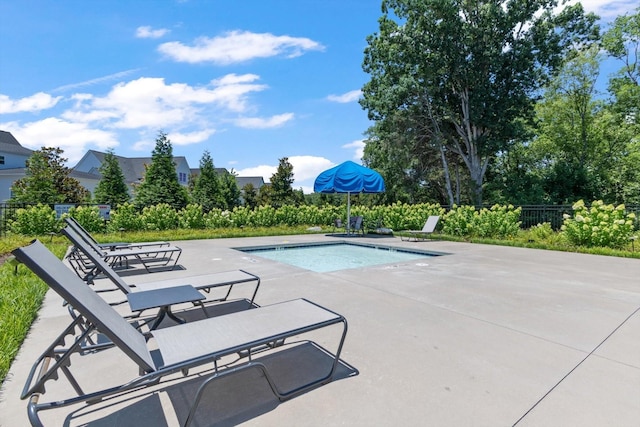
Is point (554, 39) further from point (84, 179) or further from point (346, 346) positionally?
point (84, 179)

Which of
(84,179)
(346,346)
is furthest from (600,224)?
(84,179)

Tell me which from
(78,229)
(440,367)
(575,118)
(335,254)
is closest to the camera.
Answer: (440,367)

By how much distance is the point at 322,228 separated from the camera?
50.3 feet

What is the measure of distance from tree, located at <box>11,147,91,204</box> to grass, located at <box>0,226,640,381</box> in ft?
28.8

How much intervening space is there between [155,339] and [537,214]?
47.6 feet

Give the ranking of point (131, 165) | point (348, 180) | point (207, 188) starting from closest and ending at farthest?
point (348, 180), point (207, 188), point (131, 165)

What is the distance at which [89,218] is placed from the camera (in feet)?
36.6

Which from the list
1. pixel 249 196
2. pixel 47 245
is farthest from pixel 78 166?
pixel 47 245

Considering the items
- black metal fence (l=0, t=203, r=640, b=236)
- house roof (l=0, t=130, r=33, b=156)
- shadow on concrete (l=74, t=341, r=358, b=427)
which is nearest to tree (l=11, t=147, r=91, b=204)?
black metal fence (l=0, t=203, r=640, b=236)

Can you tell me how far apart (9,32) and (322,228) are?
1189 cm

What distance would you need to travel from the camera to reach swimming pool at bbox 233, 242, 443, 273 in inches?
302

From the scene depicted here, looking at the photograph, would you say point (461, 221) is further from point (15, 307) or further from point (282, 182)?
point (282, 182)

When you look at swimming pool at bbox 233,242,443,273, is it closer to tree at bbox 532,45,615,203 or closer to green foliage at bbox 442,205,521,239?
green foliage at bbox 442,205,521,239

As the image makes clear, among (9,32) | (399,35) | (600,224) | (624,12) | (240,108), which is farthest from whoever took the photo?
(624,12)
